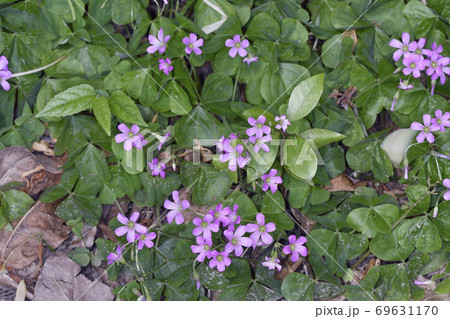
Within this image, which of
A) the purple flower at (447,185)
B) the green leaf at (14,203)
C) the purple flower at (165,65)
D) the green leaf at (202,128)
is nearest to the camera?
the purple flower at (447,185)

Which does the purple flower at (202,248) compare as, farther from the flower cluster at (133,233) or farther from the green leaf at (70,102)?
the green leaf at (70,102)

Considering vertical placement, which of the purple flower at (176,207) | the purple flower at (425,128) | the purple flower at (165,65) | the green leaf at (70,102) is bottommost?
the purple flower at (176,207)

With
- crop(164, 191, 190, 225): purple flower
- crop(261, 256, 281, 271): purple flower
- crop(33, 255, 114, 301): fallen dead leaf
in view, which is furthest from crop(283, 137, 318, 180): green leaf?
crop(33, 255, 114, 301): fallen dead leaf

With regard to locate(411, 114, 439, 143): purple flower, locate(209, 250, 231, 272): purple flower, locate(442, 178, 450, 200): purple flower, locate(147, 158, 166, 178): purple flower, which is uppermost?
locate(411, 114, 439, 143): purple flower

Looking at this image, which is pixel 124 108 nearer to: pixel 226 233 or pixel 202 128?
pixel 202 128

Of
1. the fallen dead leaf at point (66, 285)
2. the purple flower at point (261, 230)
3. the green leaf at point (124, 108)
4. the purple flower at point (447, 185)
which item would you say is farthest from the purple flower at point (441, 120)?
the fallen dead leaf at point (66, 285)

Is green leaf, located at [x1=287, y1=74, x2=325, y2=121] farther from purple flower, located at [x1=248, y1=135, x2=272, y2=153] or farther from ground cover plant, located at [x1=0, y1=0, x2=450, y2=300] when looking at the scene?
purple flower, located at [x1=248, y1=135, x2=272, y2=153]

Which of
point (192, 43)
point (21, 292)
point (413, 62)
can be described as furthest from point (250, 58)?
point (21, 292)
